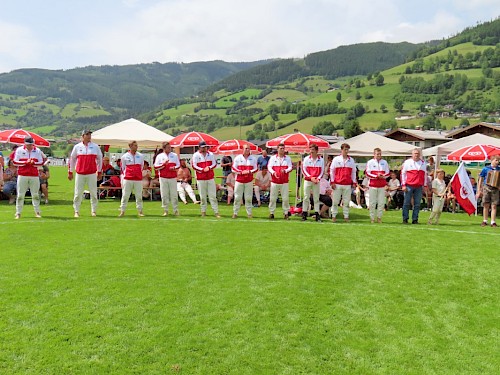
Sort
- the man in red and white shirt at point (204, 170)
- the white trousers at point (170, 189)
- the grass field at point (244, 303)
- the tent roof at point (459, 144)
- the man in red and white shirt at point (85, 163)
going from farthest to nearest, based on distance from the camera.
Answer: the tent roof at point (459, 144) < the white trousers at point (170, 189) < the man in red and white shirt at point (204, 170) < the man in red and white shirt at point (85, 163) < the grass field at point (244, 303)

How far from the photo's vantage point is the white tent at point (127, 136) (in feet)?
57.0

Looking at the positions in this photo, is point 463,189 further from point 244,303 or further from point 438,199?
point 244,303

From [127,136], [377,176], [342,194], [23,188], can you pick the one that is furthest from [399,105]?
[23,188]

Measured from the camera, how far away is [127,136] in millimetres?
17641

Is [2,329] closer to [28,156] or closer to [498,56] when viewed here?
[28,156]

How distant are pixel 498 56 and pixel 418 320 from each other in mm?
167156

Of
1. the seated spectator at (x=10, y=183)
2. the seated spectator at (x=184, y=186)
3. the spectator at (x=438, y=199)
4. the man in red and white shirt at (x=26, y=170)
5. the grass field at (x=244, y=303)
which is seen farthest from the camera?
the seated spectator at (x=184, y=186)

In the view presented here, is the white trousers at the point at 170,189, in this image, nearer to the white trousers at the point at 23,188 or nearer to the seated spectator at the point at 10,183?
the white trousers at the point at 23,188

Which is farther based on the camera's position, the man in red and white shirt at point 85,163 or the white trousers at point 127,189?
the white trousers at point 127,189

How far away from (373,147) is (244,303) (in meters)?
15.2

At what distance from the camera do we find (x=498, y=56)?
477ft

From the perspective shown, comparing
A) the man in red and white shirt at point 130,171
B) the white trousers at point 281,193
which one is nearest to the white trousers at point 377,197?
the white trousers at point 281,193

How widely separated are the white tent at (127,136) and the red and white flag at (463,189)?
10.6m

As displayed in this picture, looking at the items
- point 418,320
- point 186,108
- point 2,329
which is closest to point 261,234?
point 418,320
